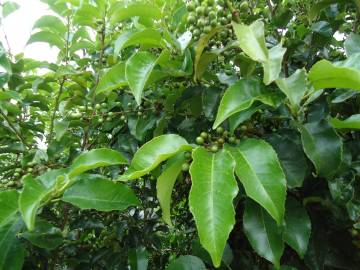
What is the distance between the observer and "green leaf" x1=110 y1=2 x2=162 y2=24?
4.88 ft

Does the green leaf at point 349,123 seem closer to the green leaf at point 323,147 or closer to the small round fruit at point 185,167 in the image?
the green leaf at point 323,147

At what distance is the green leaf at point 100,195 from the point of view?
1173 millimetres

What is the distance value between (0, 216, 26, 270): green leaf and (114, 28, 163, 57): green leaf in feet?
2.00

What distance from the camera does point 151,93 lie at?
1.78 metres

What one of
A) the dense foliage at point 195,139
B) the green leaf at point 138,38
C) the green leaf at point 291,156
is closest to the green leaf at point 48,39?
the dense foliage at point 195,139

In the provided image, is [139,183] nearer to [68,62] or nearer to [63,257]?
[63,257]

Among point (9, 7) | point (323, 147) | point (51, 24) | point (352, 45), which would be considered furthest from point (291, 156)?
point (9, 7)

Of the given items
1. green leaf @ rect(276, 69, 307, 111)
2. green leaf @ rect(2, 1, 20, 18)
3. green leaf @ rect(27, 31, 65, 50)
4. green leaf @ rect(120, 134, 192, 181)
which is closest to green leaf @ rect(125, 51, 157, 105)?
green leaf @ rect(120, 134, 192, 181)

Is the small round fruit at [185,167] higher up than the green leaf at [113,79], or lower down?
lower down

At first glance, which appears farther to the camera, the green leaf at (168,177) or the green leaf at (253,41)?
the green leaf at (168,177)

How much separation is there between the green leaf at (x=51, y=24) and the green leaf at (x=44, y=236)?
0.89 m

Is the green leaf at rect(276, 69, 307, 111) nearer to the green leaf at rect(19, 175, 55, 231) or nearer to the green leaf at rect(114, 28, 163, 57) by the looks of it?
the green leaf at rect(114, 28, 163, 57)

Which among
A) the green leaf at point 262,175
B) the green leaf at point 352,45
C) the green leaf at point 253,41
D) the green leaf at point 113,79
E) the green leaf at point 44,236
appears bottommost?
the green leaf at point 44,236

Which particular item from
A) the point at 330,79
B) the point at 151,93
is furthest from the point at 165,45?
the point at 330,79
